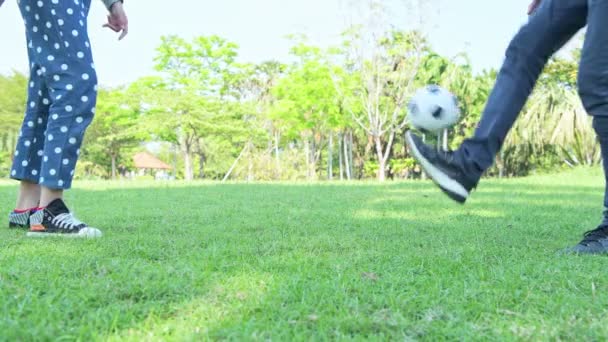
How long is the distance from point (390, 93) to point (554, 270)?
24864mm

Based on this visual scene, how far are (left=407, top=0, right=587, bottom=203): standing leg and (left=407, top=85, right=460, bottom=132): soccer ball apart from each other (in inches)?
7.2

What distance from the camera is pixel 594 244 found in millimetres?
2250

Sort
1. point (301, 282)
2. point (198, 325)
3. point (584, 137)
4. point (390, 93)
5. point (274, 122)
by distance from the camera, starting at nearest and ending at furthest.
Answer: point (198, 325), point (301, 282), point (584, 137), point (390, 93), point (274, 122)

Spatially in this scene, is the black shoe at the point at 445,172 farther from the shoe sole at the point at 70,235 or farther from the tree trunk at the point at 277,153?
the tree trunk at the point at 277,153

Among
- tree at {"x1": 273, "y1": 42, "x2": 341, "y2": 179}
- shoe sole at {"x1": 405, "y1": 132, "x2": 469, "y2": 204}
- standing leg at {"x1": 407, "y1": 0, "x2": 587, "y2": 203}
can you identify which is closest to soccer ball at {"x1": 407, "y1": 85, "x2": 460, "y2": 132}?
standing leg at {"x1": 407, "y1": 0, "x2": 587, "y2": 203}

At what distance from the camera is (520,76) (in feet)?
7.06

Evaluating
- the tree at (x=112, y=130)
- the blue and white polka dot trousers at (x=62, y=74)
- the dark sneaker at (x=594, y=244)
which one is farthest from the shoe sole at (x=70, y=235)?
the tree at (x=112, y=130)

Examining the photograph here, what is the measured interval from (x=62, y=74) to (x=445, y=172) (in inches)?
68.0

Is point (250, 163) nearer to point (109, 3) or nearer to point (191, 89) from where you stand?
point (191, 89)

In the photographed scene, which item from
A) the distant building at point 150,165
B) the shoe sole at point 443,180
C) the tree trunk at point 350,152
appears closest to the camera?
the shoe sole at point 443,180

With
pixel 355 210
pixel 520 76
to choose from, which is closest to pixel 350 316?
pixel 520 76

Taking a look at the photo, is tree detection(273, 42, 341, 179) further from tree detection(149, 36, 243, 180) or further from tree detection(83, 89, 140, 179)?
tree detection(83, 89, 140, 179)

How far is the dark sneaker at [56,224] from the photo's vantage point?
2.53m

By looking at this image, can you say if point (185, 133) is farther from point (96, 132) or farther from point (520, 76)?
point (520, 76)
